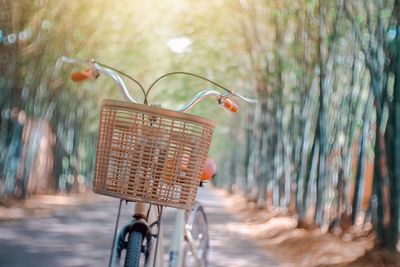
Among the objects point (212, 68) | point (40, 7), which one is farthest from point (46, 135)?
point (40, 7)

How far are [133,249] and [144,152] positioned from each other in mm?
536

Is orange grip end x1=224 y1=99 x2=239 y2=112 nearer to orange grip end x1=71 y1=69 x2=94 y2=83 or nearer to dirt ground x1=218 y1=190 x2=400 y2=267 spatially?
orange grip end x1=71 y1=69 x2=94 y2=83

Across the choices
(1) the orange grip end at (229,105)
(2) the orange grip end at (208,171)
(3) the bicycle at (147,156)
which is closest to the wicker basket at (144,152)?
(3) the bicycle at (147,156)

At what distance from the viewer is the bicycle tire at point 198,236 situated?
5801 mm

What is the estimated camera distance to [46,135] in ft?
77.4

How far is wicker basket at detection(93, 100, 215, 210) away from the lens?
3955 mm

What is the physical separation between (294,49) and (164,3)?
19.4 feet

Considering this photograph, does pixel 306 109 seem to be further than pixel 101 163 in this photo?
Yes

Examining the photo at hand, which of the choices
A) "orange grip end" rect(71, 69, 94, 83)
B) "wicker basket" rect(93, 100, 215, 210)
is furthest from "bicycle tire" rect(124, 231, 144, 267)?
"orange grip end" rect(71, 69, 94, 83)

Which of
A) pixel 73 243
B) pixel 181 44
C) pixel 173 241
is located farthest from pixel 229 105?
pixel 181 44

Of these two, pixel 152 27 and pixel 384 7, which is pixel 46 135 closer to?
pixel 152 27

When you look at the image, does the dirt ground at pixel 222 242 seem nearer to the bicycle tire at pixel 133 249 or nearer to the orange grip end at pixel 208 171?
the orange grip end at pixel 208 171

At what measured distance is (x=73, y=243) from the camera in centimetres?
980

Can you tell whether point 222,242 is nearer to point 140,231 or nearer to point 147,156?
point 140,231
